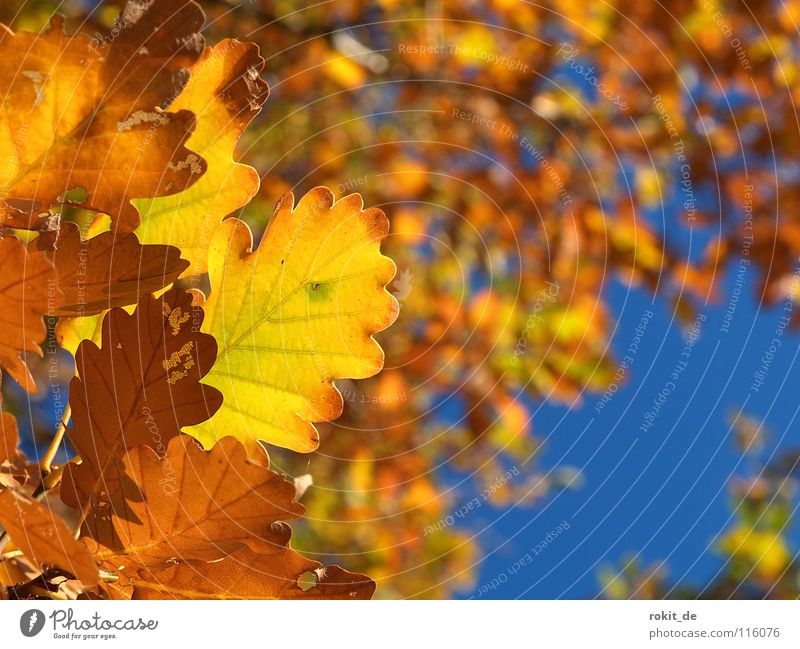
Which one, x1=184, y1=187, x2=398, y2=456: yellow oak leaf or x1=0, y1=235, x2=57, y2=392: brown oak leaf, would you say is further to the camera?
x1=184, y1=187, x2=398, y2=456: yellow oak leaf

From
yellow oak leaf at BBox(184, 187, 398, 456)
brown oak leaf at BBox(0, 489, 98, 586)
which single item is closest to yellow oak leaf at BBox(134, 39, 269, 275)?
yellow oak leaf at BBox(184, 187, 398, 456)

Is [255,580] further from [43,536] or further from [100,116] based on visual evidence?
[100,116]

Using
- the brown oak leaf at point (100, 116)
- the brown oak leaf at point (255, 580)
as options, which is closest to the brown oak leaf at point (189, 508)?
the brown oak leaf at point (255, 580)

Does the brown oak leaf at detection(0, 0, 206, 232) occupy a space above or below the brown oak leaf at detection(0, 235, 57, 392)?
above

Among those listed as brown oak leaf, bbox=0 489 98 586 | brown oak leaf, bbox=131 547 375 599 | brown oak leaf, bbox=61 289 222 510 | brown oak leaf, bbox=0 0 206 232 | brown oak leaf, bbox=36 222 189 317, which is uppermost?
brown oak leaf, bbox=0 0 206 232

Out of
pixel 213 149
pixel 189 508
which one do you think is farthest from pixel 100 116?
pixel 189 508

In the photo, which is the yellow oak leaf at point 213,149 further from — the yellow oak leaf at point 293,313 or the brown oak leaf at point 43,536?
the brown oak leaf at point 43,536

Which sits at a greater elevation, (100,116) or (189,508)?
(100,116)

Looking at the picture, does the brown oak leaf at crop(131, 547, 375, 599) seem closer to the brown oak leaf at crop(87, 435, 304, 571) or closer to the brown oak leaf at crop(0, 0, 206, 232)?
the brown oak leaf at crop(87, 435, 304, 571)
